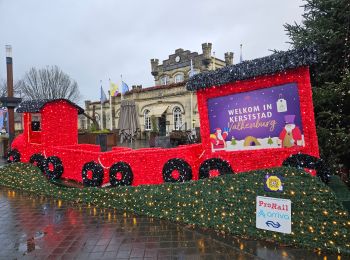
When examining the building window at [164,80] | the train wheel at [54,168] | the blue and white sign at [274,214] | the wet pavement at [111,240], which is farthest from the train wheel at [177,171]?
the building window at [164,80]

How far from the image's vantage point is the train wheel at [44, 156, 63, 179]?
26.8 ft

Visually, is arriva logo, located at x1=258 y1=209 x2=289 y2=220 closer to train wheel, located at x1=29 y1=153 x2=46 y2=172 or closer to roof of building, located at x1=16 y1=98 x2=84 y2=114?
train wheel, located at x1=29 y1=153 x2=46 y2=172

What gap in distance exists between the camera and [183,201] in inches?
206

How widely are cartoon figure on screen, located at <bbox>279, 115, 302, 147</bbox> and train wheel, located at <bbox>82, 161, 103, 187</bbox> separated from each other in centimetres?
434

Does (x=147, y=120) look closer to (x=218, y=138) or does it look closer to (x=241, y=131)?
(x=218, y=138)

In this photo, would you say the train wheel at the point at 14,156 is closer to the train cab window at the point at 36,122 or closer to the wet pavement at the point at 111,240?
the train cab window at the point at 36,122

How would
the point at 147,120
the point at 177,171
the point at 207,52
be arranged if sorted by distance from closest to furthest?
the point at 177,171
the point at 147,120
the point at 207,52

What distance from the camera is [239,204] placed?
15.1 ft

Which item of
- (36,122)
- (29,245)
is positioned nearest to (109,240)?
(29,245)

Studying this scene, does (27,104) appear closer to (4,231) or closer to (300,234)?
(4,231)

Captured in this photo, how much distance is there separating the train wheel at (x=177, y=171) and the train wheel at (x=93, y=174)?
1.87 metres

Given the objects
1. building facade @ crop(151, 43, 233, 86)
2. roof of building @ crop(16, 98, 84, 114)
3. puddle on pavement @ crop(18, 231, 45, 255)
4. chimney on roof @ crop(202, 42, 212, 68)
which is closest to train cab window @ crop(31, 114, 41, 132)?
roof of building @ crop(16, 98, 84, 114)

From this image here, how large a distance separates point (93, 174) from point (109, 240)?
9.45 ft

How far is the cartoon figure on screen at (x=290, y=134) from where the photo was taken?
15.4ft
